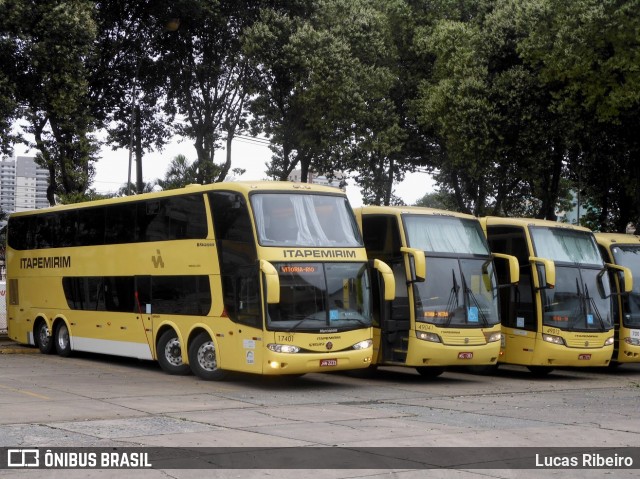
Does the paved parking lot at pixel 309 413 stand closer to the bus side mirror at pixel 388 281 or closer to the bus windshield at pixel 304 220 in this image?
the bus side mirror at pixel 388 281

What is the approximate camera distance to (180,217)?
2027cm

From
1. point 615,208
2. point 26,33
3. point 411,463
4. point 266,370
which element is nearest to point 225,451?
point 411,463

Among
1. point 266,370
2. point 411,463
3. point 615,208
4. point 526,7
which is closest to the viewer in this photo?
point 411,463

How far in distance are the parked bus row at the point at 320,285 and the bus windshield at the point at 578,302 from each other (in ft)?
0.10

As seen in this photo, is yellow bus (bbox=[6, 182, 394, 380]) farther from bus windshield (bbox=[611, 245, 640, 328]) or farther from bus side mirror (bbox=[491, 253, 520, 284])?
bus windshield (bbox=[611, 245, 640, 328])

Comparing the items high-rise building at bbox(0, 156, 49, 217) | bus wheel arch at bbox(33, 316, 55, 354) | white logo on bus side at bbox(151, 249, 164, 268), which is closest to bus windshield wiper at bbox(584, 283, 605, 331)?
white logo on bus side at bbox(151, 249, 164, 268)

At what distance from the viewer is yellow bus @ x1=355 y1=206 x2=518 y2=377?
1956cm

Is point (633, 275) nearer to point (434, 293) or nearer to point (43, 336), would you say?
point (434, 293)

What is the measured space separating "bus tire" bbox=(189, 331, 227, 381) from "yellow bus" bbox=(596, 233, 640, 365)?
9.41 meters

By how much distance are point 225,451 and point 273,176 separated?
32398mm

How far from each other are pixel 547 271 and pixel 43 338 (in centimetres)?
1252

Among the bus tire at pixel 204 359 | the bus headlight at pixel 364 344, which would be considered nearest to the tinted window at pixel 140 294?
the bus tire at pixel 204 359

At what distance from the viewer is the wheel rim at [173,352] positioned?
2064 cm

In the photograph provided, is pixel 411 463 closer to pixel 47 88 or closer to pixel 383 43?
pixel 47 88
